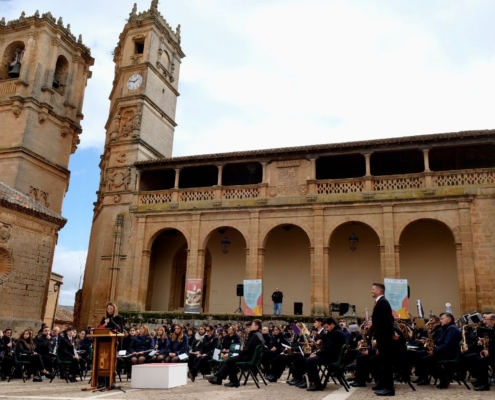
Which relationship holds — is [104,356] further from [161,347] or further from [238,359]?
[161,347]

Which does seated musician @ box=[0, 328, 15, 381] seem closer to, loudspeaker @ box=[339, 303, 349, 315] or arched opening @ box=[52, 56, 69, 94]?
loudspeaker @ box=[339, 303, 349, 315]

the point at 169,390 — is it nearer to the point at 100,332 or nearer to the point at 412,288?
the point at 100,332

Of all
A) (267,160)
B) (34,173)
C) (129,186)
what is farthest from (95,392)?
(34,173)

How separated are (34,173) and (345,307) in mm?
18637

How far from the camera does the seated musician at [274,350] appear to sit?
11.6m

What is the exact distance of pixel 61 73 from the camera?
2997cm

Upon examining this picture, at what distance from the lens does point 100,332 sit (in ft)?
29.4

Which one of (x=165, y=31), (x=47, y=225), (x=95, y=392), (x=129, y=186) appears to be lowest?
(x=95, y=392)

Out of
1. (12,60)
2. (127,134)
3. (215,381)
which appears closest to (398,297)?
(215,381)

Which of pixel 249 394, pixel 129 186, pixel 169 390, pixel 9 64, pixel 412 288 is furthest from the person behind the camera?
pixel 9 64

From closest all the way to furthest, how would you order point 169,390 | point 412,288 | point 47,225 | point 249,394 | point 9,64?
point 249,394 → point 169,390 → point 47,225 → point 412,288 → point 9,64

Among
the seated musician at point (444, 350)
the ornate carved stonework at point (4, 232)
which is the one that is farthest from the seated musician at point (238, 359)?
the ornate carved stonework at point (4, 232)

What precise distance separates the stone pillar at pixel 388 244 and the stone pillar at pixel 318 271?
8.65ft

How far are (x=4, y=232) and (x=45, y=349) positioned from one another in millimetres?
7417
